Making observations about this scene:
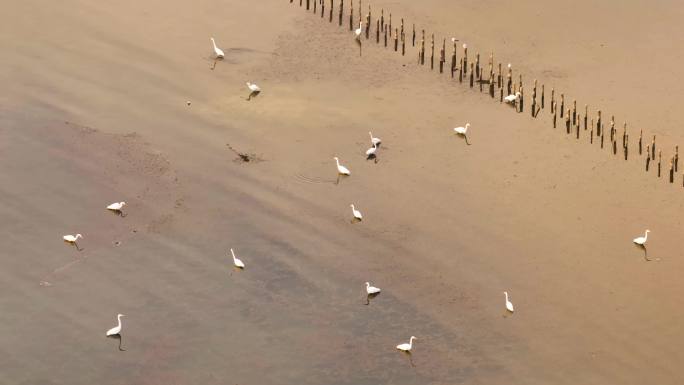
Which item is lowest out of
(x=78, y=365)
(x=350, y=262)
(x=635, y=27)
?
(x=78, y=365)

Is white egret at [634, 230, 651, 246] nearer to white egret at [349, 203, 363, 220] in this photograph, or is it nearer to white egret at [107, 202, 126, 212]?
white egret at [349, 203, 363, 220]

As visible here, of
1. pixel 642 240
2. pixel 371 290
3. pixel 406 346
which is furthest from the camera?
pixel 642 240

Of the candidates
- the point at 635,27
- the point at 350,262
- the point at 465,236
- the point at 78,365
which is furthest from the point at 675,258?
the point at 78,365

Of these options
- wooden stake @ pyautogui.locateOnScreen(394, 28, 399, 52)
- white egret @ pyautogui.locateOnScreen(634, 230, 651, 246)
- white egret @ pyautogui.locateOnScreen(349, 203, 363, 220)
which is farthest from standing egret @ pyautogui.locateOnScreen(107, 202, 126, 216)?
white egret @ pyautogui.locateOnScreen(634, 230, 651, 246)

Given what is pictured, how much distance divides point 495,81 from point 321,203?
6321 millimetres

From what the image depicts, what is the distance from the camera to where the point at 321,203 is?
27828 millimetres

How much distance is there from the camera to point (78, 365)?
23781mm

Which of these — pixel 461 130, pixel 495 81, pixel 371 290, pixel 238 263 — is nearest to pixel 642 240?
pixel 461 130

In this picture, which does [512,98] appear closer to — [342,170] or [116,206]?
[342,170]

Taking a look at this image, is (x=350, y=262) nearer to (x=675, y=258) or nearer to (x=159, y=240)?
(x=159, y=240)

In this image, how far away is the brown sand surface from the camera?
79.2ft

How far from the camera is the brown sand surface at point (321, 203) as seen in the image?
24.1 m

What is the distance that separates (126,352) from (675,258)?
1057cm

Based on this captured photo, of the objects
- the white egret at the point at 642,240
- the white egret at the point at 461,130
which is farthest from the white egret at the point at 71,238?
the white egret at the point at 642,240
